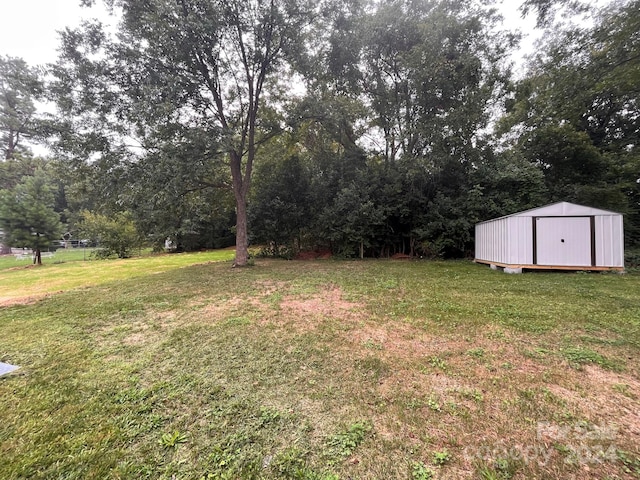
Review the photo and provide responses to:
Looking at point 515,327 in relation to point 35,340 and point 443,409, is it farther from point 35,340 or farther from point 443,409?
point 35,340

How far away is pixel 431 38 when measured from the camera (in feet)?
31.4

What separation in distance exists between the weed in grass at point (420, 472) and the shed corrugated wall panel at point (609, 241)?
29.4 ft

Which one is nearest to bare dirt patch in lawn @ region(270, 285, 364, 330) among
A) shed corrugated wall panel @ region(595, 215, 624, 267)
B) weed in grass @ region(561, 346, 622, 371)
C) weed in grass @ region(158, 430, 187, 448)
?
weed in grass @ region(158, 430, 187, 448)

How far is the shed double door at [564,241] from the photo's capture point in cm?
700

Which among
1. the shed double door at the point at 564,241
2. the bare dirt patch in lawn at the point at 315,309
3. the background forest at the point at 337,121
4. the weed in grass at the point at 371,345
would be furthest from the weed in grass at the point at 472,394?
the background forest at the point at 337,121

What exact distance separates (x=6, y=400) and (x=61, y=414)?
0.63 m

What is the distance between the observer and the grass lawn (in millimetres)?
1394

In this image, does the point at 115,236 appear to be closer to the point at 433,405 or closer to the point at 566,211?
the point at 433,405

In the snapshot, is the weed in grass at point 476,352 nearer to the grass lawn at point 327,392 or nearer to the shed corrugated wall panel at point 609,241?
the grass lawn at point 327,392

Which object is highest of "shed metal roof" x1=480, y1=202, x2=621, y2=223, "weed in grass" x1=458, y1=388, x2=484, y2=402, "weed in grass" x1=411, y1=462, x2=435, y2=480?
"shed metal roof" x1=480, y1=202, x2=621, y2=223

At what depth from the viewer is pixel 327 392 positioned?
2.01m

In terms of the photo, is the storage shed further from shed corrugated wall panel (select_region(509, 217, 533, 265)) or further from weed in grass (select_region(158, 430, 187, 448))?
Answer: weed in grass (select_region(158, 430, 187, 448))

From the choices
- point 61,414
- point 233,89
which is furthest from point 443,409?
point 233,89

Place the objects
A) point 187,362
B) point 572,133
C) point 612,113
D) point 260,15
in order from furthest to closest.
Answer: point 612,113 → point 572,133 → point 260,15 → point 187,362
